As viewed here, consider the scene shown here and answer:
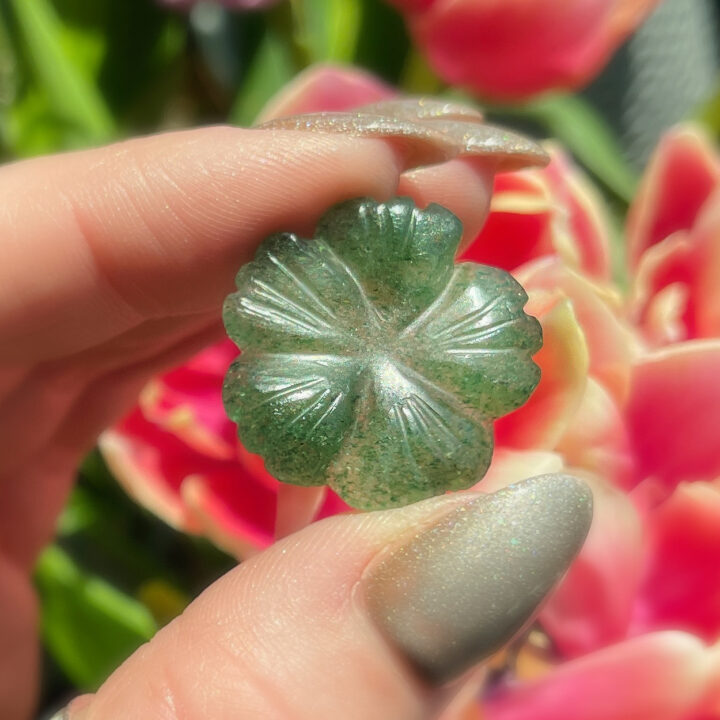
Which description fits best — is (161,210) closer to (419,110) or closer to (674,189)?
(419,110)

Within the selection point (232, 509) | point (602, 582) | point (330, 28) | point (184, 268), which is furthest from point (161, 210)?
point (330, 28)

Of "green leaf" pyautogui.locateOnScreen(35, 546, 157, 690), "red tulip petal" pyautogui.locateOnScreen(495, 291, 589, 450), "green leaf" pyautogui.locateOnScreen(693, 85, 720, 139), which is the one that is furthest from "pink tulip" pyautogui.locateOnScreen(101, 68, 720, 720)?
"green leaf" pyautogui.locateOnScreen(693, 85, 720, 139)

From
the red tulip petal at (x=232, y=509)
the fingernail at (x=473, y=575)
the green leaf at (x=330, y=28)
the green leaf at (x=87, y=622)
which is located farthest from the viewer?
the green leaf at (x=330, y=28)

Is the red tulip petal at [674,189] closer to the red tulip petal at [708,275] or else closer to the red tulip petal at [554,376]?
the red tulip petal at [708,275]

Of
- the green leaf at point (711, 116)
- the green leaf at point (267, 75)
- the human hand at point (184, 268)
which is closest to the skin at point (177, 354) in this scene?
the human hand at point (184, 268)

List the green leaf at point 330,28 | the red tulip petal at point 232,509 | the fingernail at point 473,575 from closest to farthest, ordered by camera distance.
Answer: the fingernail at point 473,575 → the red tulip petal at point 232,509 → the green leaf at point 330,28

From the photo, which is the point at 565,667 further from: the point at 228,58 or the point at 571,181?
the point at 228,58

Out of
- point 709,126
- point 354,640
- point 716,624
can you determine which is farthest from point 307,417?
point 709,126

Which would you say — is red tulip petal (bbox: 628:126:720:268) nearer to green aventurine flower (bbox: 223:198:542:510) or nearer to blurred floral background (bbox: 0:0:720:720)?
blurred floral background (bbox: 0:0:720:720)
